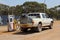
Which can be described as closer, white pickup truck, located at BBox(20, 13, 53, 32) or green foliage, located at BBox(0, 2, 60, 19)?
white pickup truck, located at BBox(20, 13, 53, 32)

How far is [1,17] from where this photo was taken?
35.9m

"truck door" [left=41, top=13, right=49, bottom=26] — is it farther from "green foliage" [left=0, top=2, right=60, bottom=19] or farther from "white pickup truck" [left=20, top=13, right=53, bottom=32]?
"green foliage" [left=0, top=2, right=60, bottom=19]

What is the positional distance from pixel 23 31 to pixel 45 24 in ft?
8.82

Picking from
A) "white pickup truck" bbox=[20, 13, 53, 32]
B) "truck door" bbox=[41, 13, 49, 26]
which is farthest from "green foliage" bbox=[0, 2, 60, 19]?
"white pickup truck" bbox=[20, 13, 53, 32]

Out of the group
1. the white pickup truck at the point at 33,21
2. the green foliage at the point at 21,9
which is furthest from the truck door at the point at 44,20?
the green foliage at the point at 21,9

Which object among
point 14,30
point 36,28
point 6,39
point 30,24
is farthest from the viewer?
point 14,30

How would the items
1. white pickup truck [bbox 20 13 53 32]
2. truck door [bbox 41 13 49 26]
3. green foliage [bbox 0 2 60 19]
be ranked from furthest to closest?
1. green foliage [bbox 0 2 60 19]
2. truck door [bbox 41 13 49 26]
3. white pickup truck [bbox 20 13 53 32]

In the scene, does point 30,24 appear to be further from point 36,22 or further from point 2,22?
point 2,22

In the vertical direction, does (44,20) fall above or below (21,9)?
below

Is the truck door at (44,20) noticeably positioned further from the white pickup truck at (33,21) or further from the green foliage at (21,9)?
the green foliage at (21,9)

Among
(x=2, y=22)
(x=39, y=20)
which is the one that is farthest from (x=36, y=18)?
(x=2, y=22)

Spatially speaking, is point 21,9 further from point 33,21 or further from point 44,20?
point 33,21

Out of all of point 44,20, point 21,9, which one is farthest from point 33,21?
point 21,9

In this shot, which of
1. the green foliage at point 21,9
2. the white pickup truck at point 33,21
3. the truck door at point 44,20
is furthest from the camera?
the green foliage at point 21,9
